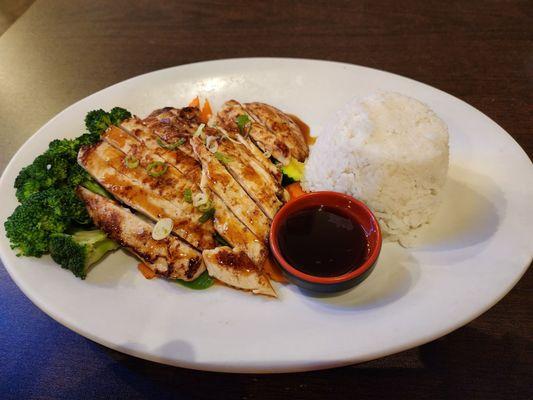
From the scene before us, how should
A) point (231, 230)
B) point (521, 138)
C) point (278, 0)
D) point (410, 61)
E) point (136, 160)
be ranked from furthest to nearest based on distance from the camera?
1. point (278, 0)
2. point (410, 61)
3. point (521, 138)
4. point (136, 160)
5. point (231, 230)

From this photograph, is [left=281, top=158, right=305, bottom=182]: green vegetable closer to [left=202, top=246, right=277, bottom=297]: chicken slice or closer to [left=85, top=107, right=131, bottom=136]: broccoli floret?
[left=202, top=246, right=277, bottom=297]: chicken slice

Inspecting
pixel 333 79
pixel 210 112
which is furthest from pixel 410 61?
pixel 210 112

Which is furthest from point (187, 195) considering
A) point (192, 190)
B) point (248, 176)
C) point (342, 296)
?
point (342, 296)

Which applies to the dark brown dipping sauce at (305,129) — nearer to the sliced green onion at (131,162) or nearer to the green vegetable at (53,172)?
the sliced green onion at (131,162)

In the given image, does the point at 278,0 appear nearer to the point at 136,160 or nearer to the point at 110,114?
the point at 110,114

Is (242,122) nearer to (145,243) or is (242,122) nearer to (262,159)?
(262,159)

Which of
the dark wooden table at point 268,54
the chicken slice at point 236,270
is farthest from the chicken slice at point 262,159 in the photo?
the dark wooden table at point 268,54
